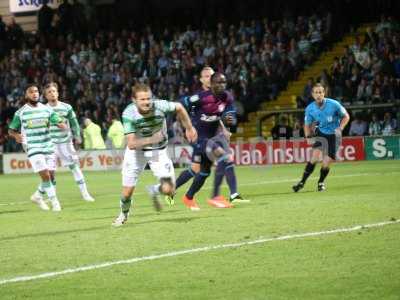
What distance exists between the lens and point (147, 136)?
12453 millimetres

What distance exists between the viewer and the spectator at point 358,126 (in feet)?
94.2

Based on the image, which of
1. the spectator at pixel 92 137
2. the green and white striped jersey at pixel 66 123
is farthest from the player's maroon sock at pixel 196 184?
the spectator at pixel 92 137

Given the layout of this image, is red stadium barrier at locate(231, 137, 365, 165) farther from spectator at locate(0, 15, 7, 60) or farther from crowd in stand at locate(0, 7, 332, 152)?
spectator at locate(0, 15, 7, 60)

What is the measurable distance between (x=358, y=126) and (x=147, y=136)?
56.3ft

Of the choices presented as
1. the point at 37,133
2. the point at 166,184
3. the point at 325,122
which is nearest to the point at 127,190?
the point at 166,184

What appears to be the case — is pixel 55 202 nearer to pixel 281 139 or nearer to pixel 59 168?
pixel 281 139

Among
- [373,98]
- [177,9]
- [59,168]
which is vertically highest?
[177,9]

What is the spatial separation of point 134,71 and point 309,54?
6649 mm

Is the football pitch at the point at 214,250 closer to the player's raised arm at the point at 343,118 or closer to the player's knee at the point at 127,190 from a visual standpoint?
the player's knee at the point at 127,190

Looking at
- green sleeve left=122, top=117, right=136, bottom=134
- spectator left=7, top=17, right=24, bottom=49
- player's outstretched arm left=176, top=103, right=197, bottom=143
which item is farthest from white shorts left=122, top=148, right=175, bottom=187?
spectator left=7, top=17, right=24, bottom=49

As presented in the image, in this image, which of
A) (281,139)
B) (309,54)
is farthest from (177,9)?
(281,139)

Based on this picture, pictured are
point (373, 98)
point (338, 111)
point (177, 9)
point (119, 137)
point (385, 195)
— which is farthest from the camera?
point (177, 9)

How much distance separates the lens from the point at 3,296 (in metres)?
7.71

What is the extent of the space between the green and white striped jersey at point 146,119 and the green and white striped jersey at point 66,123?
5429 millimetres
